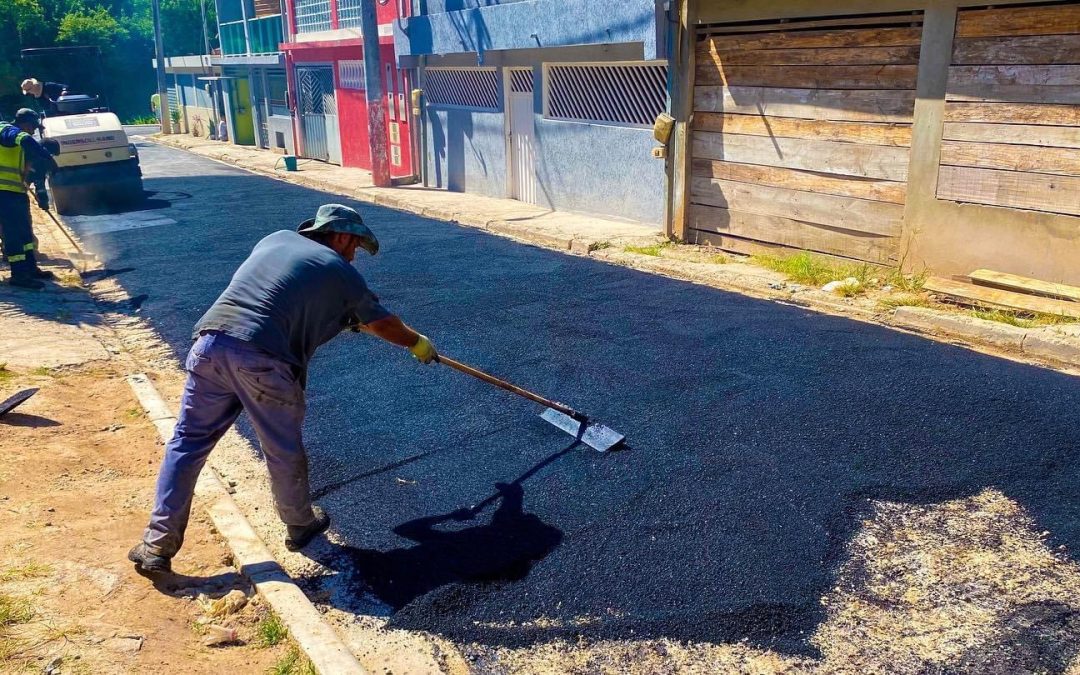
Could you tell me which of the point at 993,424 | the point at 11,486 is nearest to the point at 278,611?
the point at 11,486

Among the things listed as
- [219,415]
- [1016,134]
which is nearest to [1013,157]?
[1016,134]

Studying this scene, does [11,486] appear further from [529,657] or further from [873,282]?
[873,282]

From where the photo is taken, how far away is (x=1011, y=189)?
7488mm

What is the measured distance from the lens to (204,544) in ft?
14.2

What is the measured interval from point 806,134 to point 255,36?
23.8 metres

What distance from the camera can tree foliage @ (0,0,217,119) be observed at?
129 feet

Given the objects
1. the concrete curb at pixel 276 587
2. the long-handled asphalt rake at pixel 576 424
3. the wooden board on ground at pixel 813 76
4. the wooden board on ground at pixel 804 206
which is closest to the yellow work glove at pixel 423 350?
the long-handled asphalt rake at pixel 576 424

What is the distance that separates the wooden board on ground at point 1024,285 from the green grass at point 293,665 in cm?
633

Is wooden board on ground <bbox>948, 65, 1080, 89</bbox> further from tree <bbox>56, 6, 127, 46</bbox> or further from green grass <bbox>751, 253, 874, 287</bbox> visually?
tree <bbox>56, 6, 127, 46</bbox>

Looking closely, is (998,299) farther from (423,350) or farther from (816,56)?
(423,350)

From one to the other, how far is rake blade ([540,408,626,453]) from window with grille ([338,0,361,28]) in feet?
56.1

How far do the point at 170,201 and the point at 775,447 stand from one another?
1380 cm

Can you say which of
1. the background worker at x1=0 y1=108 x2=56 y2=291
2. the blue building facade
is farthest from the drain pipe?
the background worker at x1=0 y1=108 x2=56 y2=291

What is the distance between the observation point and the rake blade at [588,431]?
5.10 metres
